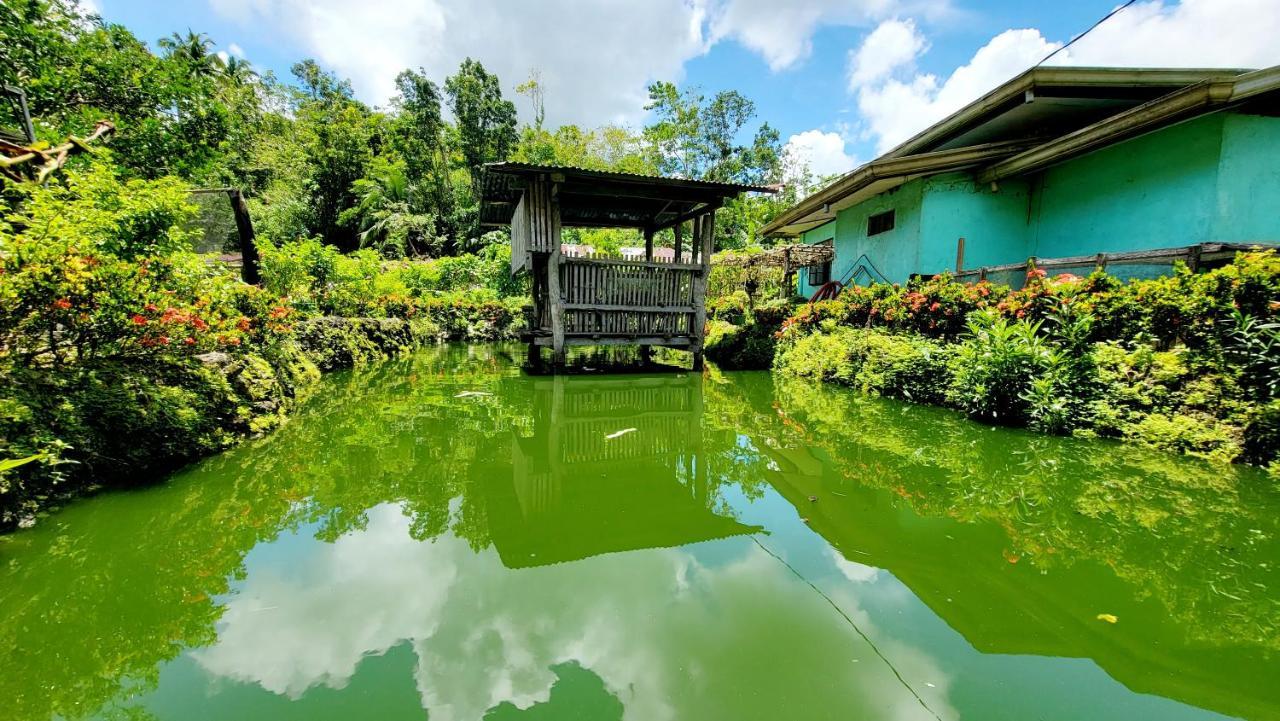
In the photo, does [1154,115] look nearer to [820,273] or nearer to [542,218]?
[820,273]

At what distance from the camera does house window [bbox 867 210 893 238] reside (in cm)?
1169

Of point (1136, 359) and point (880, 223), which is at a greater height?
point (880, 223)

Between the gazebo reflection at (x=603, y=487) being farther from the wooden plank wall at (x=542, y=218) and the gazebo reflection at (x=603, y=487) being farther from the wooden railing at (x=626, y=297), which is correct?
the wooden plank wall at (x=542, y=218)

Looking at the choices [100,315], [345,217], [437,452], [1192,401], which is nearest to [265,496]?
[437,452]

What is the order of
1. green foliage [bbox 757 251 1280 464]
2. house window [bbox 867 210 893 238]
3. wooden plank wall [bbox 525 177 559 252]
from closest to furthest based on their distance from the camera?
green foliage [bbox 757 251 1280 464] → wooden plank wall [bbox 525 177 559 252] → house window [bbox 867 210 893 238]

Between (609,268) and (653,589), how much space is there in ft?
23.9

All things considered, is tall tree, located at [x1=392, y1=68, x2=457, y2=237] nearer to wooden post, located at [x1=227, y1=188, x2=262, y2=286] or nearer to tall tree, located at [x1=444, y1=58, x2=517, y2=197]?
tall tree, located at [x1=444, y1=58, x2=517, y2=197]

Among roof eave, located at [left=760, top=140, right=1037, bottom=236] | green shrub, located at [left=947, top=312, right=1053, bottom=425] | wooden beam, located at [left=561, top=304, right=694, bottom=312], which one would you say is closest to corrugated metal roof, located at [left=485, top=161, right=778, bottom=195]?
wooden beam, located at [left=561, top=304, right=694, bottom=312]

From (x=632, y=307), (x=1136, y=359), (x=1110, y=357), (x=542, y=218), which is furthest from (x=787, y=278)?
(x=1136, y=359)

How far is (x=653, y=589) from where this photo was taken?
237 cm

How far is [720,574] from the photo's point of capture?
8.30ft

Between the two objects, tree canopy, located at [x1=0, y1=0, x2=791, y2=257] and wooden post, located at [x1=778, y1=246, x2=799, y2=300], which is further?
tree canopy, located at [x1=0, y1=0, x2=791, y2=257]

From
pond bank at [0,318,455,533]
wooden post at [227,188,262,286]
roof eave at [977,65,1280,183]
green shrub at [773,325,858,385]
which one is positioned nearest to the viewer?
pond bank at [0,318,455,533]

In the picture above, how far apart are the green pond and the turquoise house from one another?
4885 mm
